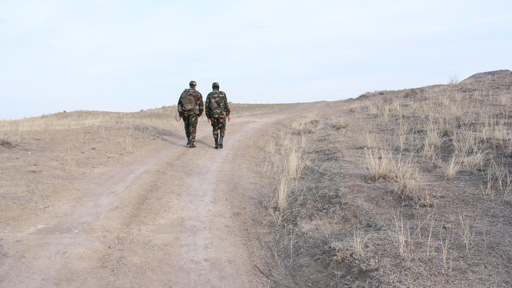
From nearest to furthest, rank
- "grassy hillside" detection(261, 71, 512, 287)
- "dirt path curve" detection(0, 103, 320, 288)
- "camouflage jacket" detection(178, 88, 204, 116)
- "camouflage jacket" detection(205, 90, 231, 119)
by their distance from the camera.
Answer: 1. "grassy hillside" detection(261, 71, 512, 287)
2. "dirt path curve" detection(0, 103, 320, 288)
3. "camouflage jacket" detection(205, 90, 231, 119)
4. "camouflage jacket" detection(178, 88, 204, 116)

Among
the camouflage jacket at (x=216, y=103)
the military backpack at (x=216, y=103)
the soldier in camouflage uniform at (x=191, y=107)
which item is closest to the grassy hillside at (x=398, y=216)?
the camouflage jacket at (x=216, y=103)

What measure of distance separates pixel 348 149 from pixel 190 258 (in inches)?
259

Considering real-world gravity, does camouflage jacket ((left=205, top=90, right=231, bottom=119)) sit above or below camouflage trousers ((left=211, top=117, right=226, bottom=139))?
above

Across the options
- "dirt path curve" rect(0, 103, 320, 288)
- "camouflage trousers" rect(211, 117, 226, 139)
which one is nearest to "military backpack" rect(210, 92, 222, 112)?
"camouflage trousers" rect(211, 117, 226, 139)

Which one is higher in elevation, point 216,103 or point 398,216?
point 216,103

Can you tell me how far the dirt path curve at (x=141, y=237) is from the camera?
389cm

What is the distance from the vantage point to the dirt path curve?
3887mm

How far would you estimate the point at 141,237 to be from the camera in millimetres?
4875

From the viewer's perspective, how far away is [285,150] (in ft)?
37.3

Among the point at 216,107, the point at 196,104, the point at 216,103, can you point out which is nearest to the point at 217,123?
the point at 216,107

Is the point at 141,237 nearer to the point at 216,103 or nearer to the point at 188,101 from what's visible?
the point at 216,103

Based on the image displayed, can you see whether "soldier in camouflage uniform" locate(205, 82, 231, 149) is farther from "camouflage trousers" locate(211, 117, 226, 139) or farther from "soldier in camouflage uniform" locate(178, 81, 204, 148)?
"soldier in camouflage uniform" locate(178, 81, 204, 148)

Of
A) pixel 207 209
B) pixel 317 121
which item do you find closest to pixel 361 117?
pixel 317 121

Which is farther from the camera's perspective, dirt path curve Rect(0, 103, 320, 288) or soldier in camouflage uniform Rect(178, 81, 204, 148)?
soldier in camouflage uniform Rect(178, 81, 204, 148)
